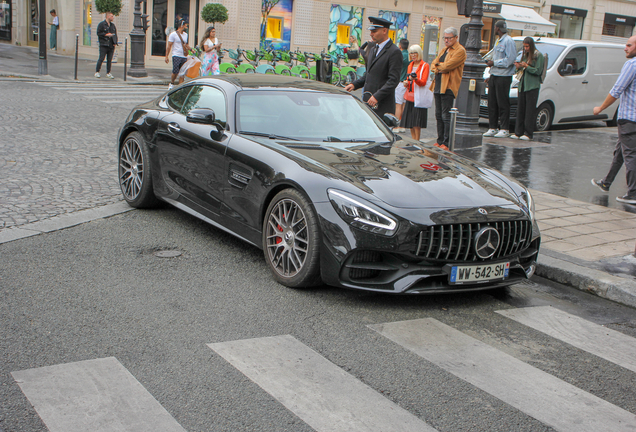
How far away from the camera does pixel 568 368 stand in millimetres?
3801

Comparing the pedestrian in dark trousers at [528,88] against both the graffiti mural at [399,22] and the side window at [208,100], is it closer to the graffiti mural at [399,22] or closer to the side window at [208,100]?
the side window at [208,100]

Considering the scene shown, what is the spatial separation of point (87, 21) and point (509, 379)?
2985 cm

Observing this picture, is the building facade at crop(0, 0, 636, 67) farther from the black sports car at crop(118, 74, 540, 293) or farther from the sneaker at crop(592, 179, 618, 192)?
the black sports car at crop(118, 74, 540, 293)

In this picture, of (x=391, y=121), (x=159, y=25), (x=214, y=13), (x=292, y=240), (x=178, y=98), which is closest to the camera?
(x=292, y=240)

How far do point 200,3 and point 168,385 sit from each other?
2872cm

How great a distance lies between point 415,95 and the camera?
11.0 m

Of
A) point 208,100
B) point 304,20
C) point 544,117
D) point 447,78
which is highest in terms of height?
point 304,20

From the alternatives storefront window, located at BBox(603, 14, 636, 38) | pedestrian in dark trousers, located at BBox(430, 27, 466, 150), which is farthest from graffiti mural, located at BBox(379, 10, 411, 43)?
pedestrian in dark trousers, located at BBox(430, 27, 466, 150)

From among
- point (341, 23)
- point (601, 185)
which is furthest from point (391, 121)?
point (341, 23)

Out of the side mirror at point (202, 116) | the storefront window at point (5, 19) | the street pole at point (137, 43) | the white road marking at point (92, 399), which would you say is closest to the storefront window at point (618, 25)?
the street pole at point (137, 43)

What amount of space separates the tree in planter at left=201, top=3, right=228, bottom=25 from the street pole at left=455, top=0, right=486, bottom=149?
60.1 feet

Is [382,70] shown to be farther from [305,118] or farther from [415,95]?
[305,118]

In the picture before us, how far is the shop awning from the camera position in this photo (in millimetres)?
34812

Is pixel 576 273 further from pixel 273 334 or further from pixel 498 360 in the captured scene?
pixel 273 334
